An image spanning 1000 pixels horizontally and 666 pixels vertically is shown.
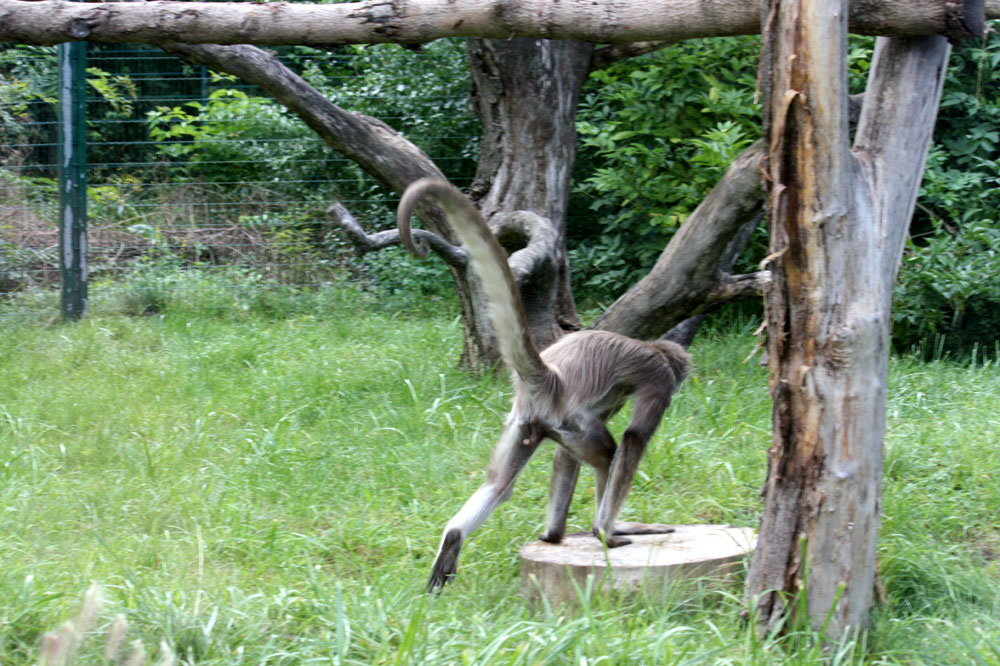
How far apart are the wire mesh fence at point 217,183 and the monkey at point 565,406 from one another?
17.9 feet

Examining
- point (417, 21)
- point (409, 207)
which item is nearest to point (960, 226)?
point (417, 21)

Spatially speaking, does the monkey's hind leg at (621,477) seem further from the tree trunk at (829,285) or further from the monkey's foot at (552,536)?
the tree trunk at (829,285)

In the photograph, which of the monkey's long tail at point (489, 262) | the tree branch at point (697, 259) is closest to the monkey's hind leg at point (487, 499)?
the monkey's long tail at point (489, 262)

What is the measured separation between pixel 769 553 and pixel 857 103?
296 cm

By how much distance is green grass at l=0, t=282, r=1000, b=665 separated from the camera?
10.5 ft

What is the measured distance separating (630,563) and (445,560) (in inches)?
28.1

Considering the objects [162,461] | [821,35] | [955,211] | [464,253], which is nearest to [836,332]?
[821,35]

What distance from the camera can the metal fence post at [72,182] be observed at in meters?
8.30

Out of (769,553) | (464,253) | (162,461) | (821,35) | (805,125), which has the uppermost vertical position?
(821,35)

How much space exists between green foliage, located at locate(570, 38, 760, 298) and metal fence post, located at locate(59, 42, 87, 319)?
4336 millimetres

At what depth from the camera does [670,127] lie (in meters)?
8.07

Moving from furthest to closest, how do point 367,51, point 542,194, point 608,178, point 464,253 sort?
1. point 367,51
2. point 608,178
3. point 542,194
4. point 464,253

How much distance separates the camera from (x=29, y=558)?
157 inches

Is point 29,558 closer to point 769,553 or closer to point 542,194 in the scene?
point 769,553
